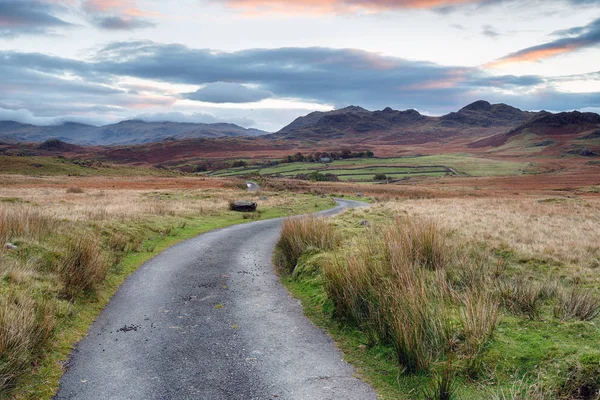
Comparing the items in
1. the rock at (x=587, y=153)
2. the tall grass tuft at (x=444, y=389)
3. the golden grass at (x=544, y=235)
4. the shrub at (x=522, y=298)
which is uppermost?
the rock at (x=587, y=153)

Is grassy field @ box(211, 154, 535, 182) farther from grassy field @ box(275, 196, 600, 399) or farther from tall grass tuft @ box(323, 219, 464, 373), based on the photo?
grassy field @ box(275, 196, 600, 399)

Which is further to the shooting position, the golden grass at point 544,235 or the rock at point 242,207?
the rock at point 242,207

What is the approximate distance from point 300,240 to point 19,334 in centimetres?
1051

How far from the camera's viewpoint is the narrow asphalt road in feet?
21.3

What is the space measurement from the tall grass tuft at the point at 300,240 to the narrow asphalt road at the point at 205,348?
7.13 feet

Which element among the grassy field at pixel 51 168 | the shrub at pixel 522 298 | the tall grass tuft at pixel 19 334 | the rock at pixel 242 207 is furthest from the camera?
the grassy field at pixel 51 168

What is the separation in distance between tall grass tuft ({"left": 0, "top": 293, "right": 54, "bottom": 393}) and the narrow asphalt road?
68 centimetres

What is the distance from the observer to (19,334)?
21.6ft

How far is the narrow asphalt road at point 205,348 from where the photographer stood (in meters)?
6.50

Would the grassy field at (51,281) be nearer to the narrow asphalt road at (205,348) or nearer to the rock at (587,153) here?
the narrow asphalt road at (205,348)

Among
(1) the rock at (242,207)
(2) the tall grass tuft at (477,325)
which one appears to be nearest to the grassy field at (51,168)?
(1) the rock at (242,207)

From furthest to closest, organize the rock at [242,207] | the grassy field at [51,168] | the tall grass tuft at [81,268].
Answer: the grassy field at [51,168]
the rock at [242,207]
the tall grass tuft at [81,268]

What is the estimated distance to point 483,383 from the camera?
6.09m

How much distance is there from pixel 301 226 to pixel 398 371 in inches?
407
